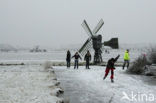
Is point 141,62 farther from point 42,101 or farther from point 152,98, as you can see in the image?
point 42,101

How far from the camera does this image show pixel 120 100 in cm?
764

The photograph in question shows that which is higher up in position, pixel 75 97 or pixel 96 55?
pixel 96 55

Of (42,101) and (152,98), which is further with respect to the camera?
(152,98)

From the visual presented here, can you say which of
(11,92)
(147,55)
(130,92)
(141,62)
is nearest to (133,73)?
(141,62)

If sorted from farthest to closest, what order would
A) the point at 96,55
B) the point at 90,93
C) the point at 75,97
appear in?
the point at 96,55 < the point at 90,93 < the point at 75,97

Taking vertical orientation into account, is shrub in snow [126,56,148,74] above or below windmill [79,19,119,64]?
below

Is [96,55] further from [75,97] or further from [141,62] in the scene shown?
[75,97]

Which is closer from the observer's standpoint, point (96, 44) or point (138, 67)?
point (138, 67)

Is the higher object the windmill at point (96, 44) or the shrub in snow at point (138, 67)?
the windmill at point (96, 44)

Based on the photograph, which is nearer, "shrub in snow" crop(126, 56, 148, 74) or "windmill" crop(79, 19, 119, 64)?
"shrub in snow" crop(126, 56, 148, 74)

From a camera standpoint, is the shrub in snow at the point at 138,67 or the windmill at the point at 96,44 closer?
the shrub in snow at the point at 138,67

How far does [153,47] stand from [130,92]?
37.5 feet

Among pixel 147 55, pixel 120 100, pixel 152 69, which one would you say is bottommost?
pixel 120 100

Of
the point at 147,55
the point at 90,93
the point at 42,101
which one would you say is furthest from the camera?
the point at 147,55
